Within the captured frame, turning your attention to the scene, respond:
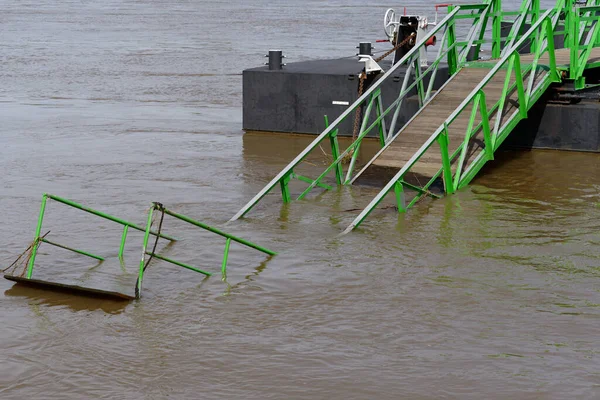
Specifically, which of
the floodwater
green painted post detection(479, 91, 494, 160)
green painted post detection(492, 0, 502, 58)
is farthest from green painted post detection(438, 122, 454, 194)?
green painted post detection(492, 0, 502, 58)

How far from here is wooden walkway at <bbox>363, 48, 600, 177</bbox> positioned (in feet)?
44.0

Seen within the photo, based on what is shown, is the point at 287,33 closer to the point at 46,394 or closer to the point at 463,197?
the point at 463,197

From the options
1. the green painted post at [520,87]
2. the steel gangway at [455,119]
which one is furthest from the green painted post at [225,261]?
the green painted post at [520,87]

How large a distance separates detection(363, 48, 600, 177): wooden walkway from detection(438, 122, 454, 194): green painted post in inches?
11.6

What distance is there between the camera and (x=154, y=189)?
530 inches

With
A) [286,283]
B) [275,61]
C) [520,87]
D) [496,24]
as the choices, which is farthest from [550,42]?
[286,283]

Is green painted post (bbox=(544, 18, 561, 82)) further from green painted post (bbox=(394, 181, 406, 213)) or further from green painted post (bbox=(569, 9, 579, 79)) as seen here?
green painted post (bbox=(394, 181, 406, 213))

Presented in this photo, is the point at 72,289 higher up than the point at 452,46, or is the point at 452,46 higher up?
the point at 452,46

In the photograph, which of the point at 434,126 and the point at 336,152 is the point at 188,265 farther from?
the point at 434,126

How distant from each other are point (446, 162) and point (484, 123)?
0.90m

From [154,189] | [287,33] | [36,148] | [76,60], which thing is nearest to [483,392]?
[154,189]

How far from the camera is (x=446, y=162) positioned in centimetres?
1251

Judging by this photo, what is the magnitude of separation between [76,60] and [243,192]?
1941 cm

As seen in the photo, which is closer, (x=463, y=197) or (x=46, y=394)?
(x=46, y=394)
